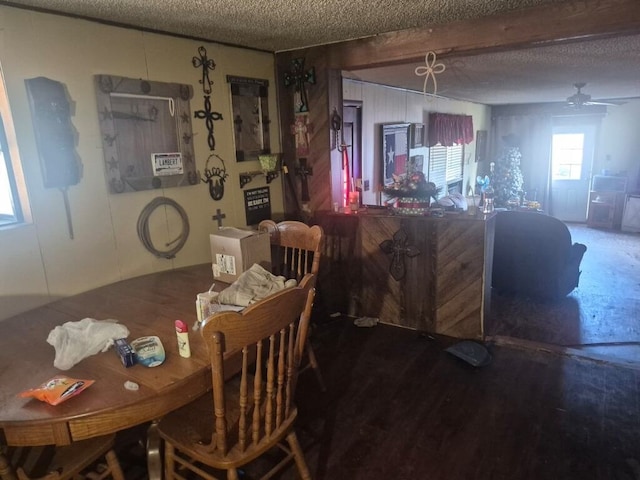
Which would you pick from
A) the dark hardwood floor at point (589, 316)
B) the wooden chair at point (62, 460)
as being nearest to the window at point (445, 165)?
the dark hardwood floor at point (589, 316)

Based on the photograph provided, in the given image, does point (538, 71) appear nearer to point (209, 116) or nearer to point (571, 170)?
point (209, 116)

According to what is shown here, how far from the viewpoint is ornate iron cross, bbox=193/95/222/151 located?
262cm

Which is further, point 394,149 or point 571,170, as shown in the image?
point 571,170

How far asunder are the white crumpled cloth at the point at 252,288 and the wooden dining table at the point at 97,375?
0.19 m

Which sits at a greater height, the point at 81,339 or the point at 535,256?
the point at 81,339

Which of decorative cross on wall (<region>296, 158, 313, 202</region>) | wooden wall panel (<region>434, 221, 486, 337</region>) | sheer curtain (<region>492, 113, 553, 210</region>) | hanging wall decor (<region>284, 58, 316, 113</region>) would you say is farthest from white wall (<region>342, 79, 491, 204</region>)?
sheer curtain (<region>492, 113, 553, 210</region>)

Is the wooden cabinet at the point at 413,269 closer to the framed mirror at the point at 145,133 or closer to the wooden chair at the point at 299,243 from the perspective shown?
the wooden chair at the point at 299,243

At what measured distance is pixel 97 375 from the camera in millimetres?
1338

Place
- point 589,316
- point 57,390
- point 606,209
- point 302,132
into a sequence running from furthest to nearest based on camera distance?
point 606,209 → point 589,316 → point 302,132 → point 57,390

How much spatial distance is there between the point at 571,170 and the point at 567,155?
0.96 ft

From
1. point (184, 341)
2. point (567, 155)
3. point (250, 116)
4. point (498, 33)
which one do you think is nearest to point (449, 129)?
point (567, 155)

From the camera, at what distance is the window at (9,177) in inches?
72.0

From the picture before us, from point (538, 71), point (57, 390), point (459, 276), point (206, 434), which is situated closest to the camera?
point (57, 390)

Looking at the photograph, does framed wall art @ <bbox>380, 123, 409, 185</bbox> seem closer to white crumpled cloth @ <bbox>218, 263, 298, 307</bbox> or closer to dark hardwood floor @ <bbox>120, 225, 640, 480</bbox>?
dark hardwood floor @ <bbox>120, 225, 640, 480</bbox>
